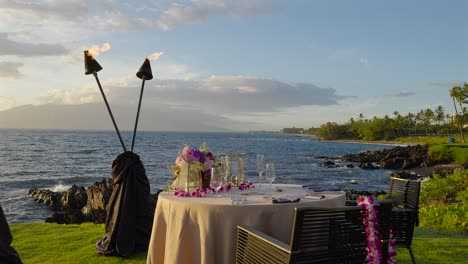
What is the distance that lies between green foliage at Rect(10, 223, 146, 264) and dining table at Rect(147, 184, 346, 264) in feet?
6.54

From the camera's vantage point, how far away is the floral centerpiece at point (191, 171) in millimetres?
3855

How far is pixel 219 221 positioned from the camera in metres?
3.26

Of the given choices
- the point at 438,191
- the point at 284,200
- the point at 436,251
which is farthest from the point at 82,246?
the point at 438,191

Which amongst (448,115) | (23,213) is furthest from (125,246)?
(448,115)

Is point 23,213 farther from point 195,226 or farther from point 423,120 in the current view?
point 423,120

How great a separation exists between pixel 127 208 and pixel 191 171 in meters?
1.76

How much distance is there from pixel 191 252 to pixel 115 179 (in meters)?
2.24

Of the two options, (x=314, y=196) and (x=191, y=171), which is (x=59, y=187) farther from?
(x=314, y=196)

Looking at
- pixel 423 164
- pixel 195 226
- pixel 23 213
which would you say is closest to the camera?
pixel 195 226

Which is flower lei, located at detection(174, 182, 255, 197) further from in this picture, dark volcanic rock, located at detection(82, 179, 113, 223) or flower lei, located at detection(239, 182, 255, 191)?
dark volcanic rock, located at detection(82, 179, 113, 223)

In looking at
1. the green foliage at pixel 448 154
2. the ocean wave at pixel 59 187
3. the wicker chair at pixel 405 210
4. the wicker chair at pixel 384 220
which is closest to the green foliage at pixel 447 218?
the wicker chair at pixel 405 210

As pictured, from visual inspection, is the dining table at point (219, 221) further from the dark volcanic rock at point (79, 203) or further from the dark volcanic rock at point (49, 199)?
the dark volcanic rock at point (49, 199)

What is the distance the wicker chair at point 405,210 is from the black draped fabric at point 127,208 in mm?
3155

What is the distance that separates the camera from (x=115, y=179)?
522 centimetres
